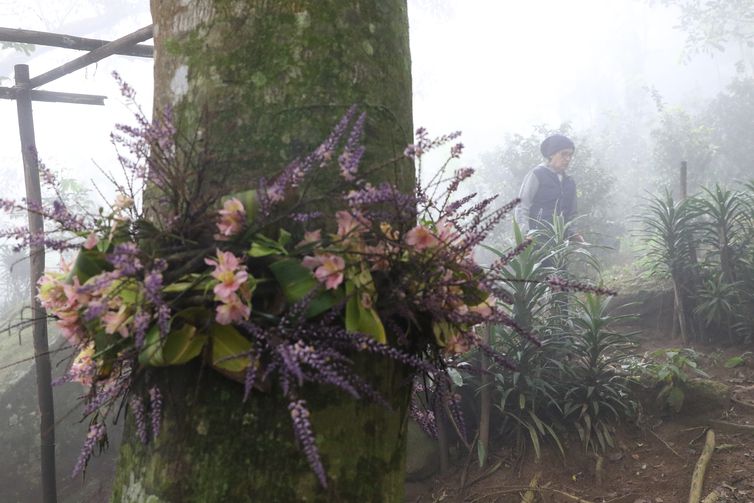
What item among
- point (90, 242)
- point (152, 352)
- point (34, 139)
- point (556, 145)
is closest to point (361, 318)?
point (152, 352)

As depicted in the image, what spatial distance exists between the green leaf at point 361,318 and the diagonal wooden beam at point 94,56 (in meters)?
2.99

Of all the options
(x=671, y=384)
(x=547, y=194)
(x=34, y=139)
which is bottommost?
(x=671, y=384)

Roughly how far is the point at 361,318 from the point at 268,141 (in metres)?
0.39

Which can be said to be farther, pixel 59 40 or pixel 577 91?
pixel 577 91

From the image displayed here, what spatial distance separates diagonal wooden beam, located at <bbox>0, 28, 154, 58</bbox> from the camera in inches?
147

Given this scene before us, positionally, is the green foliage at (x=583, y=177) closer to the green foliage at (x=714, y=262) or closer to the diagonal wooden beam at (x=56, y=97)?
the green foliage at (x=714, y=262)

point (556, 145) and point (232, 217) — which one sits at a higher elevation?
point (556, 145)

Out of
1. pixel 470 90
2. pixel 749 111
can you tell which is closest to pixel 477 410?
pixel 749 111

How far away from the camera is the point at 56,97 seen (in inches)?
174

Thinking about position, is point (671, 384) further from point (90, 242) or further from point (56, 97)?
point (56, 97)

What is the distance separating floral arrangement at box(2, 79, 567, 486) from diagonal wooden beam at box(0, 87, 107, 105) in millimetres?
3705

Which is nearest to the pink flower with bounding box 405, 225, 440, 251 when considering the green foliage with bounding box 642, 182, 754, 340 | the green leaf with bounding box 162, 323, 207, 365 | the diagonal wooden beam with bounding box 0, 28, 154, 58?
the green leaf with bounding box 162, 323, 207, 365

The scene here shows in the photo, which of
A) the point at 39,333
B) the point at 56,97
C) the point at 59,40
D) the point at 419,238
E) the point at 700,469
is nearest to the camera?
the point at 419,238

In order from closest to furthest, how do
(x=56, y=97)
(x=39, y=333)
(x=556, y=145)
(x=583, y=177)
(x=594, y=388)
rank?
1. (x=39, y=333)
2. (x=594, y=388)
3. (x=56, y=97)
4. (x=556, y=145)
5. (x=583, y=177)
